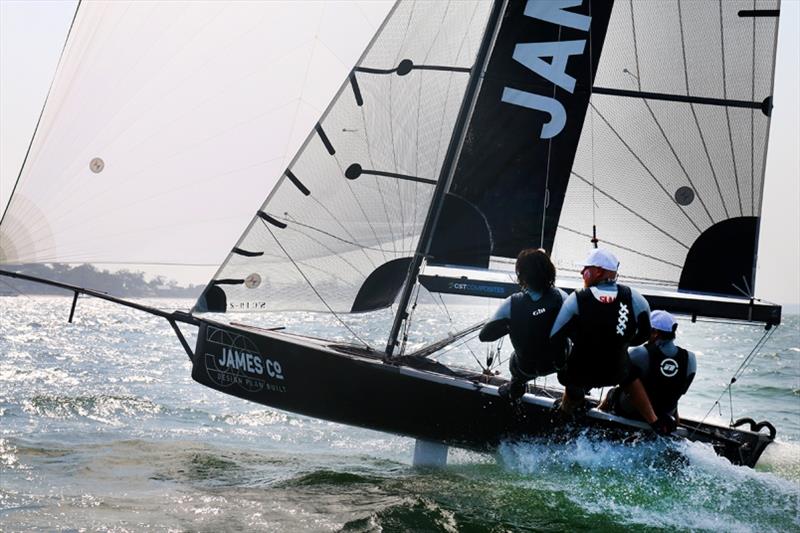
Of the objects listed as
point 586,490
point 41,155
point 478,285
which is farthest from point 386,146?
point 586,490

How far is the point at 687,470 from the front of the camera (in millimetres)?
5719

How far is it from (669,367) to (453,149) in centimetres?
262

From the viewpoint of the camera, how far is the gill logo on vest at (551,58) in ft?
25.1

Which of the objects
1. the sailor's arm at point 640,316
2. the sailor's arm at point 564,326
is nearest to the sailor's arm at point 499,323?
the sailor's arm at point 564,326

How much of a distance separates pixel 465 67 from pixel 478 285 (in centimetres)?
210

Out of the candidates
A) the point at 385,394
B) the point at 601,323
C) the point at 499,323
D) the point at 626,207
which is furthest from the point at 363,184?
the point at 601,323

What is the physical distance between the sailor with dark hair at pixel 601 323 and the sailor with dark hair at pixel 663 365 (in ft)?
1.65

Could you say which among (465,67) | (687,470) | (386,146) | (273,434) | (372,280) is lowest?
(273,434)

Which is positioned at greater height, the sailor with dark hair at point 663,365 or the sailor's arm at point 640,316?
the sailor's arm at point 640,316

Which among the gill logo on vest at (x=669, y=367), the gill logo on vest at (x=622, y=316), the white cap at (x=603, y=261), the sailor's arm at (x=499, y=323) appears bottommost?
the gill logo on vest at (x=669, y=367)

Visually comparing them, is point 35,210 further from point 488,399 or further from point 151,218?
point 488,399

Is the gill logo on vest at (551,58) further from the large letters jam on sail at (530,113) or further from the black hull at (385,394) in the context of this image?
the black hull at (385,394)

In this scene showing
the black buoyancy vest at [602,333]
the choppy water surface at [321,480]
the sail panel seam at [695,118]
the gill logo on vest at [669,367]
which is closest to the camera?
the choppy water surface at [321,480]

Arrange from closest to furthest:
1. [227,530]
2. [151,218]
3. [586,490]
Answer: [227,530]
[586,490]
[151,218]
